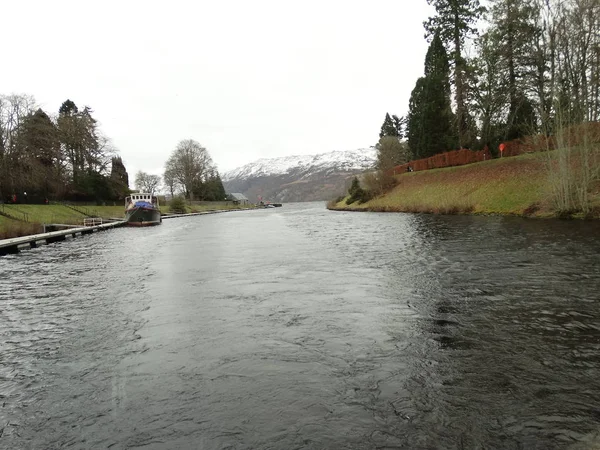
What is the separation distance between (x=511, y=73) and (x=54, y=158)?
6021 cm

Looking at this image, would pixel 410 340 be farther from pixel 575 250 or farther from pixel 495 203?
pixel 495 203

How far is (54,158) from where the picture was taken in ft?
188

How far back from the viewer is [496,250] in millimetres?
14375

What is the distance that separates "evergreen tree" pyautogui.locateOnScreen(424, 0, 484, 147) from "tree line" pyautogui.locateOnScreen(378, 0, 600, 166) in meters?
0.09

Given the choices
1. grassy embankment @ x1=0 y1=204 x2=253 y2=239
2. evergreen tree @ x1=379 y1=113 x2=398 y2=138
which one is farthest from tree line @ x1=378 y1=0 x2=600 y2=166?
grassy embankment @ x1=0 y1=204 x2=253 y2=239

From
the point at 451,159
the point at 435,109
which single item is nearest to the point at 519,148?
the point at 451,159

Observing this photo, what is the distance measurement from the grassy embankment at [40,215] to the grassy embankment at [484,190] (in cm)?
3474

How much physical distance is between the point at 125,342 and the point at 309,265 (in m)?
7.49

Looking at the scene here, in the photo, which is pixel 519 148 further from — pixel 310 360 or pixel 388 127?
pixel 388 127

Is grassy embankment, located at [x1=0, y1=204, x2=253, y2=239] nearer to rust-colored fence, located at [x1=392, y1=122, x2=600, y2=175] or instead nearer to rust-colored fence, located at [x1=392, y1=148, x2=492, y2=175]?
rust-colored fence, located at [x1=392, y1=122, x2=600, y2=175]

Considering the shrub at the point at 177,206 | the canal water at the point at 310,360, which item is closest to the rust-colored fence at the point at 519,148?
the canal water at the point at 310,360

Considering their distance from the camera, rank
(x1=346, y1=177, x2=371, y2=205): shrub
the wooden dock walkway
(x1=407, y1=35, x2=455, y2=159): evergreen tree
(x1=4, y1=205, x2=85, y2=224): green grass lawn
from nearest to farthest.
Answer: the wooden dock walkway, (x1=4, y1=205, x2=85, y2=224): green grass lawn, (x1=407, y1=35, x2=455, y2=159): evergreen tree, (x1=346, y1=177, x2=371, y2=205): shrub

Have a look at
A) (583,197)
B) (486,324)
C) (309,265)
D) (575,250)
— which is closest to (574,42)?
(583,197)

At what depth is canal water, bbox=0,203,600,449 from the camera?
12.6 ft
